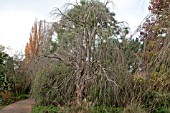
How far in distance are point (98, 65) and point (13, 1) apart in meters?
3.66

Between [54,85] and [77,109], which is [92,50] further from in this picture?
[77,109]

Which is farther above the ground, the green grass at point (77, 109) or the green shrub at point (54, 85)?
the green shrub at point (54, 85)

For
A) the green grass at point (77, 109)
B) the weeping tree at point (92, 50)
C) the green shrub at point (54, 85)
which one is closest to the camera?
the green grass at point (77, 109)

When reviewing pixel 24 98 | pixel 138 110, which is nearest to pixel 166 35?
pixel 138 110

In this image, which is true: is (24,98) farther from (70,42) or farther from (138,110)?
(138,110)

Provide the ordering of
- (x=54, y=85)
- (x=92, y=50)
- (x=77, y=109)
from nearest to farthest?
1. (x=77, y=109)
2. (x=92, y=50)
3. (x=54, y=85)

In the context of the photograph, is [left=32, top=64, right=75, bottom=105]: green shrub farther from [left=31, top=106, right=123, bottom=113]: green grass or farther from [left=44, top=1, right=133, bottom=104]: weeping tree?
[left=31, top=106, right=123, bottom=113]: green grass

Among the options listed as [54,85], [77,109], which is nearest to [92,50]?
[54,85]

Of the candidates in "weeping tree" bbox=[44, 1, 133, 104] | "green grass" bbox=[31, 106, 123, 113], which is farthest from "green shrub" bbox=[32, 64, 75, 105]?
"green grass" bbox=[31, 106, 123, 113]

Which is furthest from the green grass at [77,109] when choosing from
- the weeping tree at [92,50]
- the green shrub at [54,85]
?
the green shrub at [54,85]

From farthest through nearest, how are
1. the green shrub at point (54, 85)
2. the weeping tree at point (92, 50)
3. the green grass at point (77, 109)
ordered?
the green shrub at point (54, 85) < the weeping tree at point (92, 50) < the green grass at point (77, 109)

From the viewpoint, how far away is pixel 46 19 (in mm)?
9523

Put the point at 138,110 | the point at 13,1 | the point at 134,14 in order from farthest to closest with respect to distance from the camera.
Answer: the point at 13,1 → the point at 138,110 → the point at 134,14

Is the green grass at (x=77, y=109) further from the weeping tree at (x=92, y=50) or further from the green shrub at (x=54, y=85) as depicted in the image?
the green shrub at (x=54, y=85)
